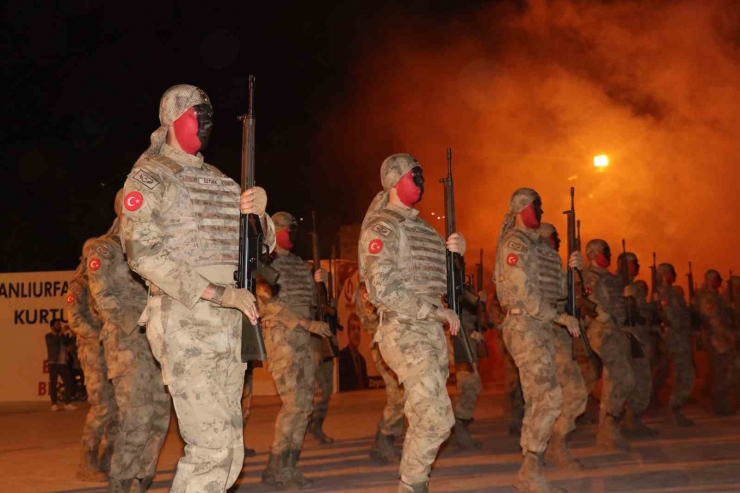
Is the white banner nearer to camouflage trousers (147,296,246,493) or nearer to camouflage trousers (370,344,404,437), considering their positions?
camouflage trousers (370,344,404,437)

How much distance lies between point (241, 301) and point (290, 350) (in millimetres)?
3803

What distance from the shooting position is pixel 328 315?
9266 millimetres

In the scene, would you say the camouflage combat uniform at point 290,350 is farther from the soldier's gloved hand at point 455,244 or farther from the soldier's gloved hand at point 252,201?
the soldier's gloved hand at point 252,201

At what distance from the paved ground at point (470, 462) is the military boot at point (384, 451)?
0.50 ft

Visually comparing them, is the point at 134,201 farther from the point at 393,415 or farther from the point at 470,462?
the point at 470,462

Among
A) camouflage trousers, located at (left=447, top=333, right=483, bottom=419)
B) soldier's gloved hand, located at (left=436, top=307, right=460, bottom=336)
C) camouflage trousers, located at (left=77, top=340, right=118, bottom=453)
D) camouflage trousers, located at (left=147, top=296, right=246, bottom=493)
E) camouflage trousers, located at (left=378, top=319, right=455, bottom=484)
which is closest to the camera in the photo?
camouflage trousers, located at (left=147, top=296, right=246, bottom=493)

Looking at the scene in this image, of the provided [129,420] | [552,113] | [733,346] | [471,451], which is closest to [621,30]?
[552,113]

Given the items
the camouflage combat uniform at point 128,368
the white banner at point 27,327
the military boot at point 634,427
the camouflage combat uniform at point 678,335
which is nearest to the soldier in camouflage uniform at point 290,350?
the camouflage combat uniform at point 128,368

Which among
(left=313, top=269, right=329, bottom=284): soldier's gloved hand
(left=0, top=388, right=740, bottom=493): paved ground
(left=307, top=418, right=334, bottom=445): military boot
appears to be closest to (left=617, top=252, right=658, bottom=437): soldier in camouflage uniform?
(left=0, top=388, right=740, bottom=493): paved ground

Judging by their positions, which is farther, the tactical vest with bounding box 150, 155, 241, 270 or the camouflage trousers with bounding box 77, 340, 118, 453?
the camouflage trousers with bounding box 77, 340, 118, 453

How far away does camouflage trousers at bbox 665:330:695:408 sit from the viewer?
11.5 m

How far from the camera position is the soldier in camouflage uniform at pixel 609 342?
9117 millimetres

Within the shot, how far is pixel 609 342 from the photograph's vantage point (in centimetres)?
942

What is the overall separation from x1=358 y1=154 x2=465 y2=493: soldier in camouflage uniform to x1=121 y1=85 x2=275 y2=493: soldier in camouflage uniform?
1359 millimetres
